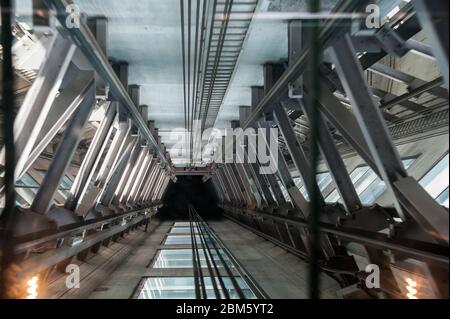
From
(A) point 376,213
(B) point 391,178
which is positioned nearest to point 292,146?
(A) point 376,213

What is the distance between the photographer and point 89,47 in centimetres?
376

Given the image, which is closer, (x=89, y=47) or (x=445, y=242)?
(x=445, y=242)

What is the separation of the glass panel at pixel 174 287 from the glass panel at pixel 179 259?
733 mm

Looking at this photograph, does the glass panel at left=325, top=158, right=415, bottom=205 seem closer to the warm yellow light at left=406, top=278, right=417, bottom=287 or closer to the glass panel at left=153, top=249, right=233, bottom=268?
the glass panel at left=153, top=249, right=233, bottom=268

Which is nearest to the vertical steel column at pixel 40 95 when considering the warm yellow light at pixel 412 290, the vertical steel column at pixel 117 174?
the warm yellow light at pixel 412 290

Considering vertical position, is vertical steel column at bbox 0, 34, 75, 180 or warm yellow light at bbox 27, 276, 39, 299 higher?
vertical steel column at bbox 0, 34, 75, 180

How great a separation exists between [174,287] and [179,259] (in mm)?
2046

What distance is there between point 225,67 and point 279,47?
2.76 ft

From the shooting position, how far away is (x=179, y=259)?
698 centimetres

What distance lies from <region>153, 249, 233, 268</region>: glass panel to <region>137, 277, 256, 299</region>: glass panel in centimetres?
73

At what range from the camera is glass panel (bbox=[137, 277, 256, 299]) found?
4520mm

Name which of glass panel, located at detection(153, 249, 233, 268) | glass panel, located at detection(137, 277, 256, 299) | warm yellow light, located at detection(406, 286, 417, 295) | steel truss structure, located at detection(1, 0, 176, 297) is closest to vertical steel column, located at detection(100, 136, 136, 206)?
steel truss structure, located at detection(1, 0, 176, 297)

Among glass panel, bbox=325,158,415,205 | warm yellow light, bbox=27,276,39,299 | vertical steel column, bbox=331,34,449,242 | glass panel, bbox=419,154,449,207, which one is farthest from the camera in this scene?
glass panel, bbox=325,158,415,205
